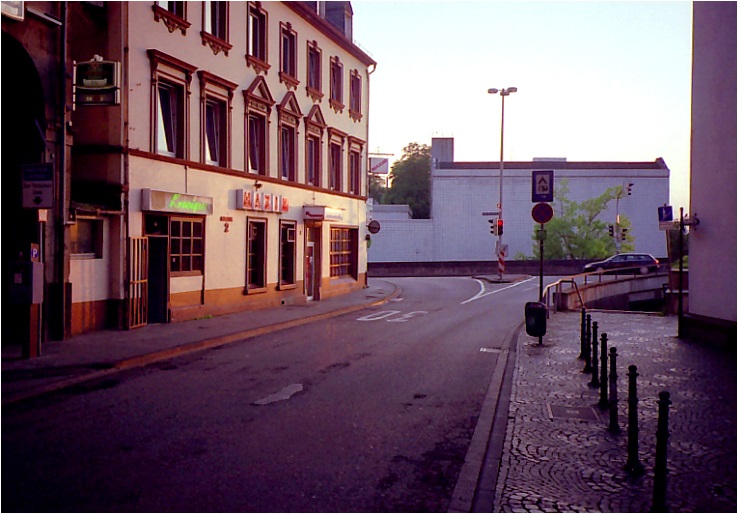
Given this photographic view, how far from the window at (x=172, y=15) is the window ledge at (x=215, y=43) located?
2.79ft

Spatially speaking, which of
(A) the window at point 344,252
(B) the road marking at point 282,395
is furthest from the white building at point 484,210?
(B) the road marking at point 282,395

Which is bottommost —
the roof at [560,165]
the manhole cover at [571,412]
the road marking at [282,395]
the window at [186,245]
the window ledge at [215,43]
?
the road marking at [282,395]

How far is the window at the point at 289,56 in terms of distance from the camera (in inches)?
969

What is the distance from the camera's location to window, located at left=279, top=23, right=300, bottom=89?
80.7 feet

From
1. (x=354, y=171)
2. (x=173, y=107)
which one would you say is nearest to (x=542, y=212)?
(x=173, y=107)

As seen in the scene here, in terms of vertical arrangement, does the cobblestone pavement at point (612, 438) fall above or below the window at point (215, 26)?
below

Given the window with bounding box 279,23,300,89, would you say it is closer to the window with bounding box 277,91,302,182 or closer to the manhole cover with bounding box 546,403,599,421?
the window with bounding box 277,91,302,182

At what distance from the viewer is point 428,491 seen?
19.8 ft

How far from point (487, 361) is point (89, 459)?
8332 mm

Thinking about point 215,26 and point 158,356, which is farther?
point 215,26

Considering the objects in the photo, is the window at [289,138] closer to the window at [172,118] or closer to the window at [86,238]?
the window at [172,118]

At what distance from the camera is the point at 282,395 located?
32.5 feet

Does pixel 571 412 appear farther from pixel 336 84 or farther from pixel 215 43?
pixel 336 84

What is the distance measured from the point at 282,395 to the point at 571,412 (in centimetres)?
383
